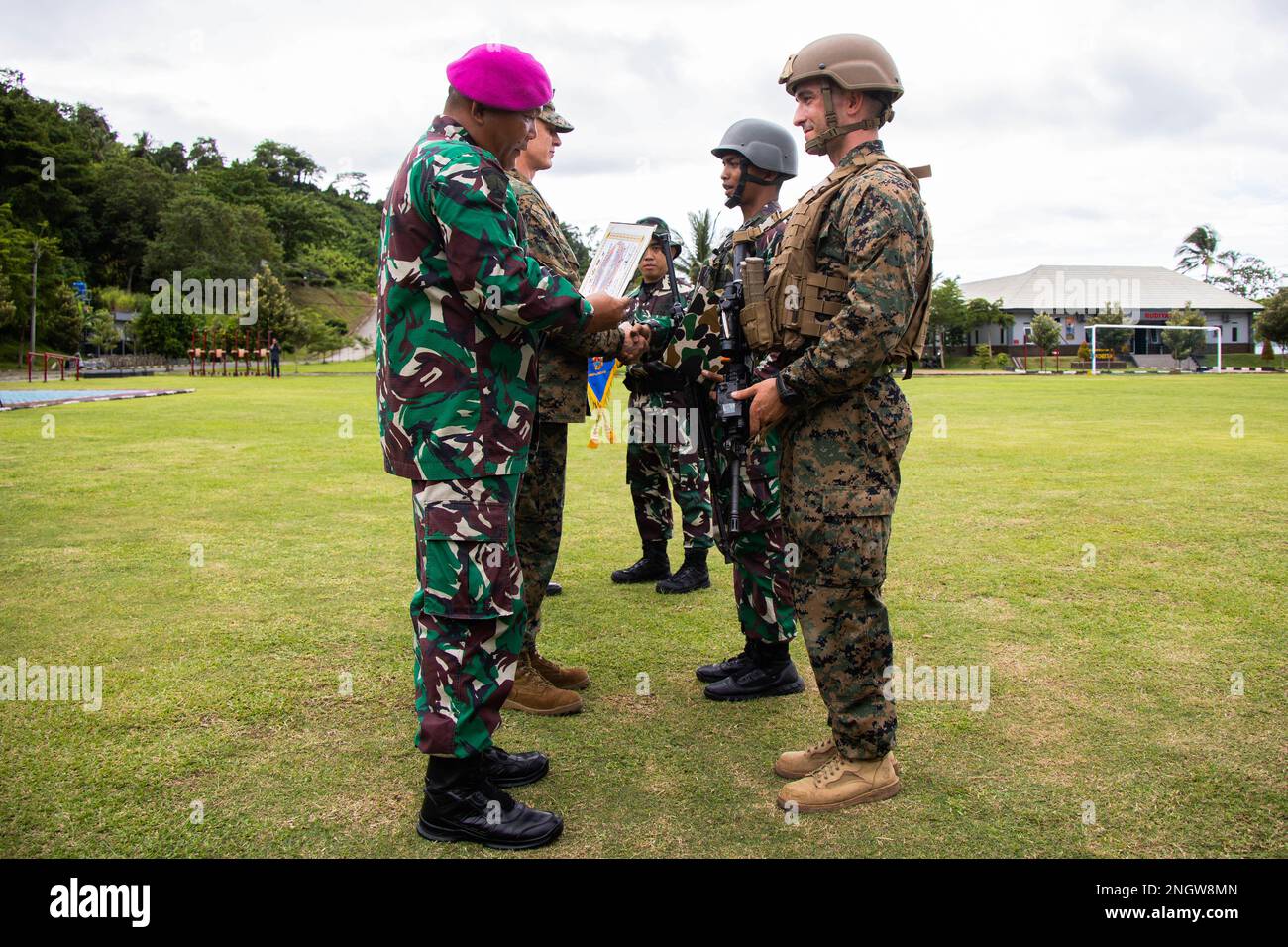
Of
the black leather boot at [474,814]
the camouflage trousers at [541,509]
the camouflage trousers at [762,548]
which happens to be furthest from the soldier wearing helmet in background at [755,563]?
the black leather boot at [474,814]

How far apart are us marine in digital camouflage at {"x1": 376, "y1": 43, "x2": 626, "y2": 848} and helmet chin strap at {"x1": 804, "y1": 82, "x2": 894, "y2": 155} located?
3.29ft

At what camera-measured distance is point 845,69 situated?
10.7 feet

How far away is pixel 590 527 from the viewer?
8.11 m

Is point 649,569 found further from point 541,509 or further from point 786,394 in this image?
point 786,394

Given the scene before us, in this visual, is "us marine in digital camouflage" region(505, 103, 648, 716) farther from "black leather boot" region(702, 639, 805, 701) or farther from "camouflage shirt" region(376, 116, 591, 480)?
"camouflage shirt" region(376, 116, 591, 480)

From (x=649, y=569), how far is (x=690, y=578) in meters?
0.33

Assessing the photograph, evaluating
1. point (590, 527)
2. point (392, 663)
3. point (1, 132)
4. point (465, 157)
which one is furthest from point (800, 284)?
point (1, 132)

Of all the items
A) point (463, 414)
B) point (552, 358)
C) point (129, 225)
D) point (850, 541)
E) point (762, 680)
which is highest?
point (129, 225)

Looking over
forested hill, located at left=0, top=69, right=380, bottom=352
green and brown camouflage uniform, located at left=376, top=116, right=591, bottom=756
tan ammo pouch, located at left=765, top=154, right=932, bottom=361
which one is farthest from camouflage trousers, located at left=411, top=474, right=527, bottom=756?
forested hill, located at left=0, top=69, right=380, bottom=352

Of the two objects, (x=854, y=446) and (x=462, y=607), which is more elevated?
(x=854, y=446)

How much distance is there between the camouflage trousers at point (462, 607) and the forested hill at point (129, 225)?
4181 cm

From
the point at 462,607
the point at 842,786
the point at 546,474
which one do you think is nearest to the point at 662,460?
the point at 546,474

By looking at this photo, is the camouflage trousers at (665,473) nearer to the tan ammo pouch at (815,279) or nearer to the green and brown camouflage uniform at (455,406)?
the tan ammo pouch at (815,279)
